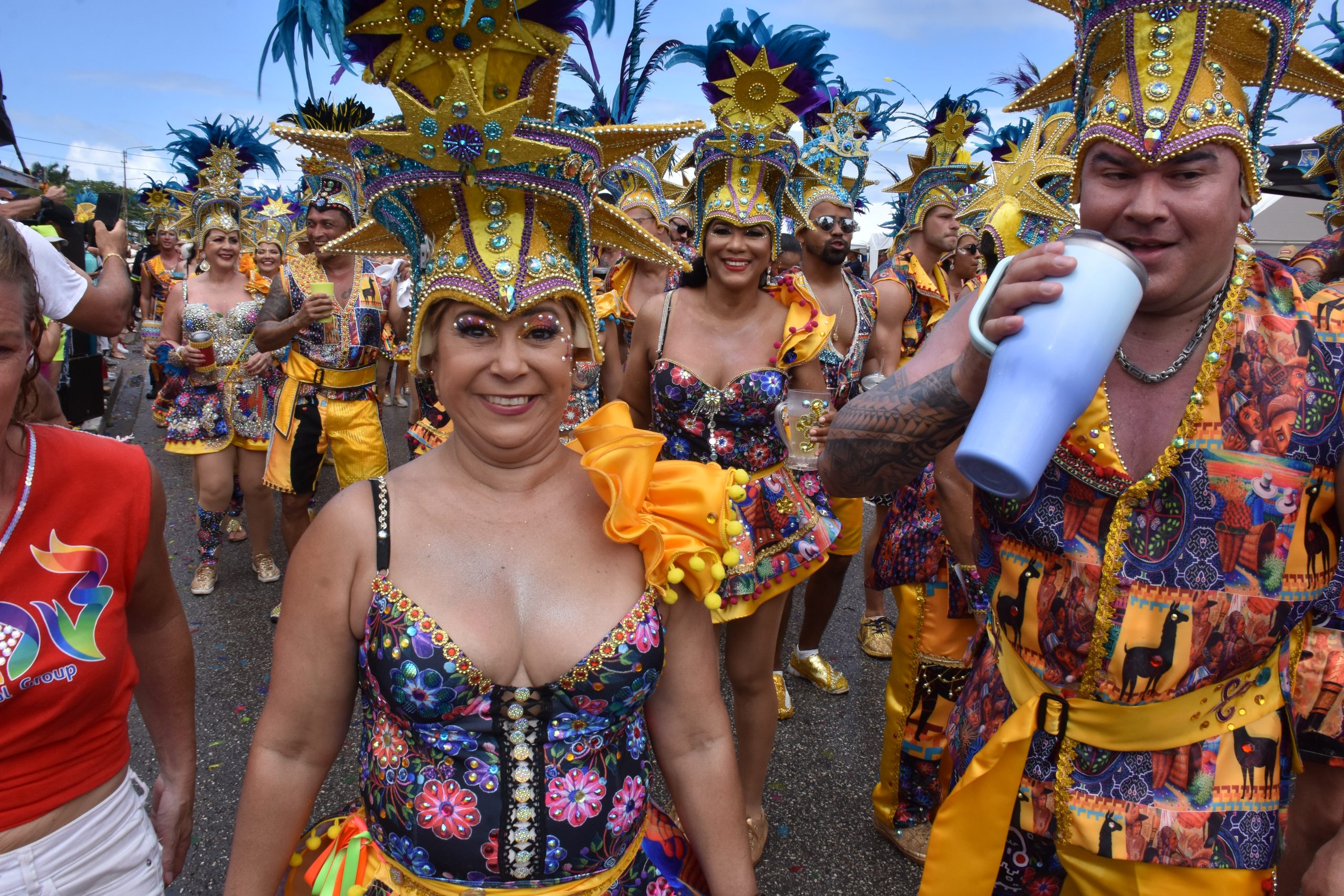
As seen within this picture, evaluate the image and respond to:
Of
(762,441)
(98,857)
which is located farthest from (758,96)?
(98,857)

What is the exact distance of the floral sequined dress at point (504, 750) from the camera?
154cm

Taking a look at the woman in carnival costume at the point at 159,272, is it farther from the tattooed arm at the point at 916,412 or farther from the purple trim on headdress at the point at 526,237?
the tattooed arm at the point at 916,412

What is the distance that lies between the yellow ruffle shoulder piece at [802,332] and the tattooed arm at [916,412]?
1.68 m

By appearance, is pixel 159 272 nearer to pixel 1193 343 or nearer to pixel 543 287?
pixel 543 287

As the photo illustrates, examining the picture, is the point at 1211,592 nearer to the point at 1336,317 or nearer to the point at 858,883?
the point at 1336,317

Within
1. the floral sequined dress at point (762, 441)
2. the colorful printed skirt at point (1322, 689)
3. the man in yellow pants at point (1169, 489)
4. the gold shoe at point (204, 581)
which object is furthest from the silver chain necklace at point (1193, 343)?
the gold shoe at point (204, 581)

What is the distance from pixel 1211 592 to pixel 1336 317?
553 mm

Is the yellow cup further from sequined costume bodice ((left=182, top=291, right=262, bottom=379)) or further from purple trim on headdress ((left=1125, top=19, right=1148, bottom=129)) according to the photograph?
purple trim on headdress ((left=1125, top=19, right=1148, bottom=129))

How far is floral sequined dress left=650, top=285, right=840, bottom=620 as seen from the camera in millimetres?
3180

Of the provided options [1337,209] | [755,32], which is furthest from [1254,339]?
[1337,209]

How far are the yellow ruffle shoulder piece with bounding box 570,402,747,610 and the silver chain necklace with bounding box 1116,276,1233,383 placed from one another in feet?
2.66

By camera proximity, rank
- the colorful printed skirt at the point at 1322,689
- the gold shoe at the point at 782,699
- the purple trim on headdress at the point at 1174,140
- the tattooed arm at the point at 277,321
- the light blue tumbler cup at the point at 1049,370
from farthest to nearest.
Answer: the tattooed arm at the point at 277,321
the gold shoe at the point at 782,699
the colorful printed skirt at the point at 1322,689
the purple trim on headdress at the point at 1174,140
the light blue tumbler cup at the point at 1049,370

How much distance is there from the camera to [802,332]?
11.2ft

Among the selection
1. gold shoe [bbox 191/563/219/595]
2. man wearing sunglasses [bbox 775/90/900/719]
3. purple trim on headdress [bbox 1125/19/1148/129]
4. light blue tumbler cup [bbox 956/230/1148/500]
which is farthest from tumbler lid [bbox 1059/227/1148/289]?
gold shoe [bbox 191/563/219/595]
